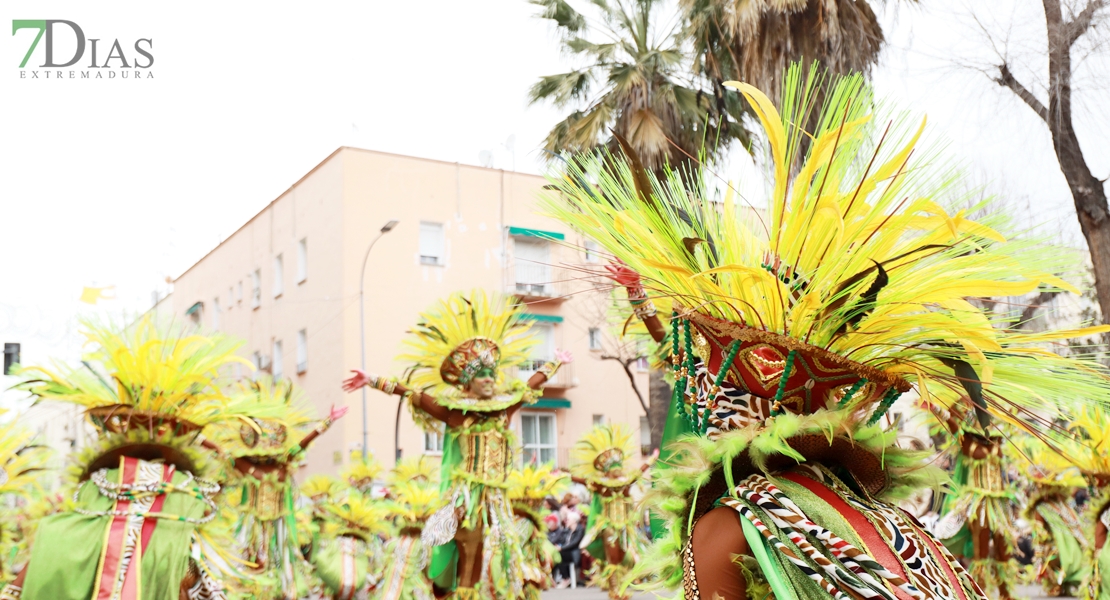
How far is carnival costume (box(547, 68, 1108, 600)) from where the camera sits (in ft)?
6.87

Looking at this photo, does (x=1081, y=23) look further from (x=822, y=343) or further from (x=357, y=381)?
(x=822, y=343)

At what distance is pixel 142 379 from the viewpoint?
5.68m

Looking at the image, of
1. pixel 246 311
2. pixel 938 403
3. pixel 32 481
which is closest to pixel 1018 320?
pixel 938 403

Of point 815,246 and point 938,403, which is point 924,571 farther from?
point 815,246

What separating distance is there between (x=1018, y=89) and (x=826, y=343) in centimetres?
700

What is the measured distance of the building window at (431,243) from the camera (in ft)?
83.5

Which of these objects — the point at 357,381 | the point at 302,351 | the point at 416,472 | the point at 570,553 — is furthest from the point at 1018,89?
the point at 302,351

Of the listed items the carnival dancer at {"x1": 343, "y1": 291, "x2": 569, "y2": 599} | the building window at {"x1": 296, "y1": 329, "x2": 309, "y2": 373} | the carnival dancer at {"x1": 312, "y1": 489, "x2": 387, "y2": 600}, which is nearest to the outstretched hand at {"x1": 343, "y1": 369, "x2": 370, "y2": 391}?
the carnival dancer at {"x1": 343, "y1": 291, "x2": 569, "y2": 599}

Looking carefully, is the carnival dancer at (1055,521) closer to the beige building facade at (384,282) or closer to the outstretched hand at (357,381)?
the outstretched hand at (357,381)

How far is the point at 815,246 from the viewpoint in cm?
228

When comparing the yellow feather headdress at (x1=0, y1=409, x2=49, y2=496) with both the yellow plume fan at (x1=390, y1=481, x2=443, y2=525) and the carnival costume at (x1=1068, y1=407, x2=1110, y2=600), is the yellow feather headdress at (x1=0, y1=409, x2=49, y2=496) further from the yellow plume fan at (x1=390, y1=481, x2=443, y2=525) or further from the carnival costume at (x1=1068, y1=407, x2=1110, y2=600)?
the carnival costume at (x1=1068, y1=407, x2=1110, y2=600)

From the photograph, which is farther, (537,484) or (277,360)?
(277,360)

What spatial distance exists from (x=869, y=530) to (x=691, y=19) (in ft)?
36.7

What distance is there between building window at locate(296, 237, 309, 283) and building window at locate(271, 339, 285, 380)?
6.31 feet
